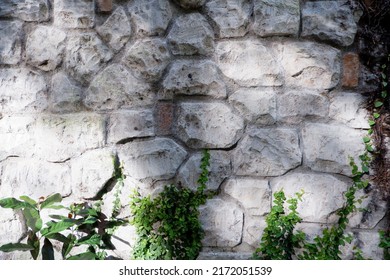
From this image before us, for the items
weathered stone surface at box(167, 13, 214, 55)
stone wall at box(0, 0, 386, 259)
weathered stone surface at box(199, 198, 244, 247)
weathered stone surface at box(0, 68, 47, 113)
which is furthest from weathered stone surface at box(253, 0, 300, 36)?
weathered stone surface at box(0, 68, 47, 113)

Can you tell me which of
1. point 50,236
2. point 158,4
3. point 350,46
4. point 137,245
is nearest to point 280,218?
point 137,245

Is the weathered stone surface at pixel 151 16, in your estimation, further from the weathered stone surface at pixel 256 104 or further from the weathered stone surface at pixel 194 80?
the weathered stone surface at pixel 256 104

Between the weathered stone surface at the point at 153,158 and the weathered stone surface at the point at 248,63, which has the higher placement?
the weathered stone surface at the point at 248,63

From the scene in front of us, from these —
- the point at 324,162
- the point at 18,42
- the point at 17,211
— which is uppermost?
the point at 18,42

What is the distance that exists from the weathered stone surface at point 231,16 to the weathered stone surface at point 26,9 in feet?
2.62

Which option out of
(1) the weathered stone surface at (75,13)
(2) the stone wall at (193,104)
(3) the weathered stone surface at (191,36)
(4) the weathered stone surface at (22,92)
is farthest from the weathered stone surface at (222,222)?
(1) the weathered stone surface at (75,13)

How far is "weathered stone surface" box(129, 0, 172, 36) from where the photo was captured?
1.84 meters

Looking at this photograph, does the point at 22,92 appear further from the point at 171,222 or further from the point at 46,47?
the point at 171,222

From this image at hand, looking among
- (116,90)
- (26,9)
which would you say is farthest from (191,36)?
(26,9)

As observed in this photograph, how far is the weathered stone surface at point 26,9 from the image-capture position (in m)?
1.88

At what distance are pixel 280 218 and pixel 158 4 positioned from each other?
116 cm
